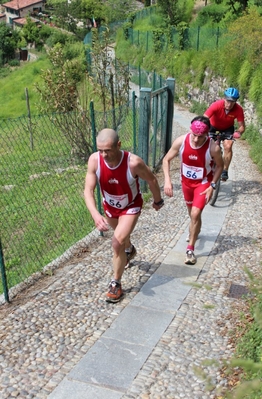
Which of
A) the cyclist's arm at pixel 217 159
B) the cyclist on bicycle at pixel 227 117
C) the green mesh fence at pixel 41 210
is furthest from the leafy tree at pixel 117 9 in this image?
the cyclist's arm at pixel 217 159

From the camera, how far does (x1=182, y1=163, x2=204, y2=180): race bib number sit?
562cm

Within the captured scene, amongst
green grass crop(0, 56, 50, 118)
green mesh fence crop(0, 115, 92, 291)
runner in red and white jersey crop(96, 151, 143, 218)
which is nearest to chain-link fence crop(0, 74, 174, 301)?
green mesh fence crop(0, 115, 92, 291)

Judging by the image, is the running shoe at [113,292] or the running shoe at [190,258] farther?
the running shoe at [190,258]

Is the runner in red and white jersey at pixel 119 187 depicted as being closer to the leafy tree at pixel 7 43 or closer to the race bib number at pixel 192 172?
the race bib number at pixel 192 172

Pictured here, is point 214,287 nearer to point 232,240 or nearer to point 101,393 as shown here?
point 232,240

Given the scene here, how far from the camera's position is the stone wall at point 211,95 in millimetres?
14420

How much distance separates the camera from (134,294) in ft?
16.4

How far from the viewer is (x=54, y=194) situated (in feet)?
32.0

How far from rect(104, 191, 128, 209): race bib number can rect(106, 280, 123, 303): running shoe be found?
0.79 meters

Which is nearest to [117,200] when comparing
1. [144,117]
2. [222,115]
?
[144,117]

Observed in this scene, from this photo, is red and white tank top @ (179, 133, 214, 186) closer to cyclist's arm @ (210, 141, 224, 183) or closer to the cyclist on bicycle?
cyclist's arm @ (210, 141, 224, 183)

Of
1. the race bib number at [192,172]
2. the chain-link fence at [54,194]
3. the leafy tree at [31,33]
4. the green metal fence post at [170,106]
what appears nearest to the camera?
the race bib number at [192,172]

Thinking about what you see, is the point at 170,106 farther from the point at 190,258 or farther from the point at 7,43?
the point at 7,43

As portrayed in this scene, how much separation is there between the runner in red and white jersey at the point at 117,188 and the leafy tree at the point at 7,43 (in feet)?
204
